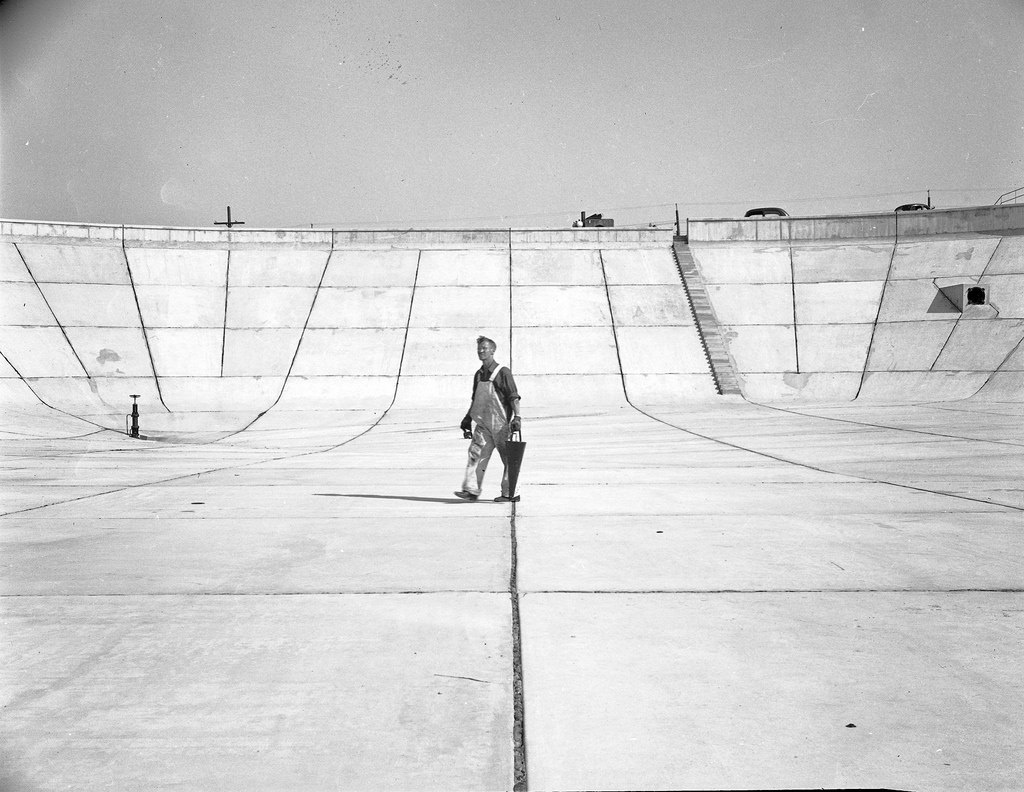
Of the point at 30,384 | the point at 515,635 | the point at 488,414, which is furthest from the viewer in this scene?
the point at 30,384

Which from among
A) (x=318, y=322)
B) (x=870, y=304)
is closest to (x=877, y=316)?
(x=870, y=304)

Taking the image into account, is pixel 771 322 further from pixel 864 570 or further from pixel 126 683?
pixel 126 683

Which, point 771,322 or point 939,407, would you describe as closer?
point 939,407

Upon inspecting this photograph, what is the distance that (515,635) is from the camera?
451 centimetres

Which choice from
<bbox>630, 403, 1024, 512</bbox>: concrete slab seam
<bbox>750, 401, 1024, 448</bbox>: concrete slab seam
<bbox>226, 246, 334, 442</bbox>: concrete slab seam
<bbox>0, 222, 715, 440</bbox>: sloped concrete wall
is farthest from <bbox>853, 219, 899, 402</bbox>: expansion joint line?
<bbox>226, 246, 334, 442</bbox>: concrete slab seam

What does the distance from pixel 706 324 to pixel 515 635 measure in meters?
21.2

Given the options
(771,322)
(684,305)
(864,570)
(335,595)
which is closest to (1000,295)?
(771,322)

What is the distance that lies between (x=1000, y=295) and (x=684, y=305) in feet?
26.7

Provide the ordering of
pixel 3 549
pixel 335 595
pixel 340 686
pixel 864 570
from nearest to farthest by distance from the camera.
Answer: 1. pixel 340 686
2. pixel 335 595
3. pixel 864 570
4. pixel 3 549

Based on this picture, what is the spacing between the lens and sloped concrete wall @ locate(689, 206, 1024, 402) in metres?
22.7

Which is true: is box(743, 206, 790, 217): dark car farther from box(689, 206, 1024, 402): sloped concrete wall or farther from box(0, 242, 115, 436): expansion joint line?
box(0, 242, 115, 436): expansion joint line

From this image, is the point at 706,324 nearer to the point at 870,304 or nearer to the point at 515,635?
the point at 870,304

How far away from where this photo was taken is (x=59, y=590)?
17.5 feet

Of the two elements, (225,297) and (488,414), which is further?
(225,297)
